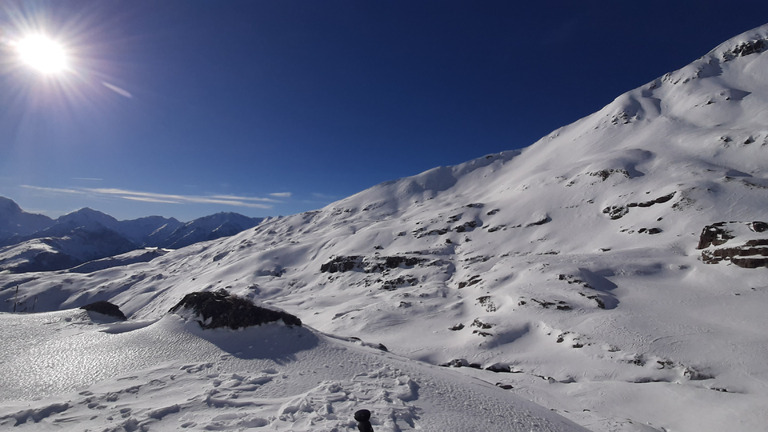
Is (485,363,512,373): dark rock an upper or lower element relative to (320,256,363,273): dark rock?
lower

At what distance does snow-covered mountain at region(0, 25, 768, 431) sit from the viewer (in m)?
23.7

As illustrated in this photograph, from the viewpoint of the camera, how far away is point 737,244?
37469 mm

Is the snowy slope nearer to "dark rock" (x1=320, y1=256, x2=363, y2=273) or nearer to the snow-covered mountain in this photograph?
the snow-covered mountain

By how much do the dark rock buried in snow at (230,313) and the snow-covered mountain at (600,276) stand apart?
104cm

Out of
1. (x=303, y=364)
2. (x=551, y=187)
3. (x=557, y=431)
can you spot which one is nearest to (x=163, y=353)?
(x=303, y=364)

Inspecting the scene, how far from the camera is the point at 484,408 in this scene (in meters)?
9.00

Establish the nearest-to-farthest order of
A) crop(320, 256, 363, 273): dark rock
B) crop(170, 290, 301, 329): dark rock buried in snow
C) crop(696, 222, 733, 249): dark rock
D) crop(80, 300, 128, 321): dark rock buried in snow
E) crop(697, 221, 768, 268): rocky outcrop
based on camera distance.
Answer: crop(170, 290, 301, 329): dark rock buried in snow, crop(80, 300, 128, 321): dark rock buried in snow, crop(697, 221, 768, 268): rocky outcrop, crop(696, 222, 733, 249): dark rock, crop(320, 256, 363, 273): dark rock

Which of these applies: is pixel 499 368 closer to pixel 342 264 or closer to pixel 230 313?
pixel 230 313

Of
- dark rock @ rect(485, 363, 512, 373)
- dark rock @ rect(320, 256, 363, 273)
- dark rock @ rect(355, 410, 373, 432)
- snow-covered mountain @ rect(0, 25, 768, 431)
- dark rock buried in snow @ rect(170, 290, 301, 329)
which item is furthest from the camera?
dark rock @ rect(320, 256, 363, 273)

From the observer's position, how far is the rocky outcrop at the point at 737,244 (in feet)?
115

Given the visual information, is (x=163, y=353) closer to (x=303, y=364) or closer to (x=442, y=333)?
(x=303, y=364)

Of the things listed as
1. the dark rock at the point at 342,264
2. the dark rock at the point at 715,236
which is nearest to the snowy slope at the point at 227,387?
the dark rock at the point at 715,236

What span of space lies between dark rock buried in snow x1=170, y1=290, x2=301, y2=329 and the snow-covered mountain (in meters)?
1.04

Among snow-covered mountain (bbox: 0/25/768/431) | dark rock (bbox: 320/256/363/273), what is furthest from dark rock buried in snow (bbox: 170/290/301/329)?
dark rock (bbox: 320/256/363/273)
